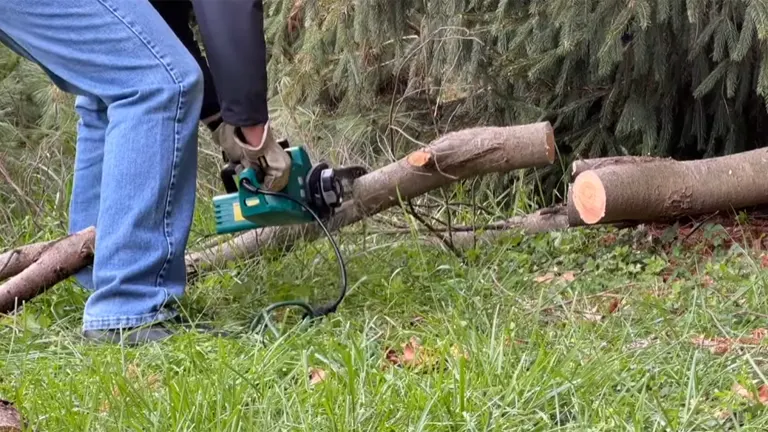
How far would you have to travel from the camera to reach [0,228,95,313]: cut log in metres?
3.04

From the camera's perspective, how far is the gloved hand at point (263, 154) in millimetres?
2934

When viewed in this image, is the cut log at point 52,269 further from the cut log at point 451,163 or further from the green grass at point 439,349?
the cut log at point 451,163

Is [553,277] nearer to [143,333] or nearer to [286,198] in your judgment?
[286,198]

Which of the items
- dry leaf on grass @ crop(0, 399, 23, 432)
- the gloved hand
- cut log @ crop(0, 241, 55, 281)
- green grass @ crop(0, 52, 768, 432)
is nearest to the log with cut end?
green grass @ crop(0, 52, 768, 432)

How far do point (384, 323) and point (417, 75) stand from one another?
104 inches

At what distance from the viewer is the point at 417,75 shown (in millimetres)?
5293

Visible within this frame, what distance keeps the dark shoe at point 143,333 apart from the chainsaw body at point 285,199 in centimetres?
45

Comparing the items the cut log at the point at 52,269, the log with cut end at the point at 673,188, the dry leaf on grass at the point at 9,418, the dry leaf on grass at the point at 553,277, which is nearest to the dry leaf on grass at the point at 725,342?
the dry leaf on grass at the point at 553,277

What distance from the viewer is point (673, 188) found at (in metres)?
3.46

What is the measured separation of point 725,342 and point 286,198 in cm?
135

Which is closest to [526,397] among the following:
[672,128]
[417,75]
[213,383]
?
[213,383]

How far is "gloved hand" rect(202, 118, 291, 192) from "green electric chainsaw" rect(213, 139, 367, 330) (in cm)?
3

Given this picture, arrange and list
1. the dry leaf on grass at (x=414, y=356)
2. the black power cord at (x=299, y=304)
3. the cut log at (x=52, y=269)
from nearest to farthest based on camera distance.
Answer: the dry leaf on grass at (x=414, y=356) < the black power cord at (x=299, y=304) < the cut log at (x=52, y=269)

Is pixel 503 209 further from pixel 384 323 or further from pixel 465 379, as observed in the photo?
pixel 465 379
